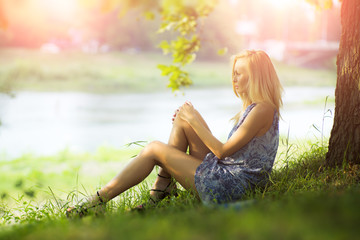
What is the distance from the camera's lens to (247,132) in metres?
2.63

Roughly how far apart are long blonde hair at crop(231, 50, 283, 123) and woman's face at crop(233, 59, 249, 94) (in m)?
0.03

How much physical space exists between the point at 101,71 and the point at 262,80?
97.5 feet

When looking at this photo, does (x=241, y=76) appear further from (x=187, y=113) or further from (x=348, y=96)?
(x=348, y=96)

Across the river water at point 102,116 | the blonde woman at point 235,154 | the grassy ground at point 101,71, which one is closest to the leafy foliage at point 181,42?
the blonde woman at point 235,154

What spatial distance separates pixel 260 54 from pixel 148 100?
25.4 m

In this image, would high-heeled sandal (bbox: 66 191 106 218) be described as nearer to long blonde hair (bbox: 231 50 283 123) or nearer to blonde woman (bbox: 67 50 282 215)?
blonde woman (bbox: 67 50 282 215)

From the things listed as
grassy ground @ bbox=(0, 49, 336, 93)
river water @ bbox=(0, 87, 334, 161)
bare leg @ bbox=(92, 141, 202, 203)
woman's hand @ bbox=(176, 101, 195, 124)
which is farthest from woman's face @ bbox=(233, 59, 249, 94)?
grassy ground @ bbox=(0, 49, 336, 93)

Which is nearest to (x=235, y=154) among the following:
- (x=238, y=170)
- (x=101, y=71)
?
(x=238, y=170)

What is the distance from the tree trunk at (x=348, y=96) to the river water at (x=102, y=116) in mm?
7162

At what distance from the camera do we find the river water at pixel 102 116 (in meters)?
13.6

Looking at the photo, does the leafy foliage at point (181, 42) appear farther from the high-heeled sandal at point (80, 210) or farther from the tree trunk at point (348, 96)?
the high-heeled sandal at point (80, 210)

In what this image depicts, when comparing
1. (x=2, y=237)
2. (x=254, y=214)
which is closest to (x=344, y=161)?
(x=254, y=214)

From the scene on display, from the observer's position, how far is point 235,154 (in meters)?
2.74

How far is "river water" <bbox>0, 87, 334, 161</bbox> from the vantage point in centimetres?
1356
